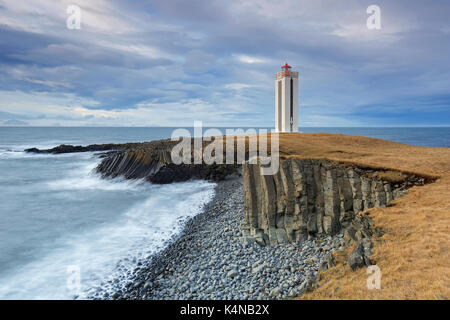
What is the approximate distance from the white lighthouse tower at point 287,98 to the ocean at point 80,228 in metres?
18.6

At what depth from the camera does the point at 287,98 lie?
3628 cm

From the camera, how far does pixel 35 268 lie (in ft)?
35.2

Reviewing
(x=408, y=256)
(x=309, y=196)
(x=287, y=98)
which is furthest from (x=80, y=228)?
(x=287, y=98)

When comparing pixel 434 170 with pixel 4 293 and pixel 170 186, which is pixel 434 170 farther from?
pixel 170 186

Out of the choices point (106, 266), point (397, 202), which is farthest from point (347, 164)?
point (106, 266)

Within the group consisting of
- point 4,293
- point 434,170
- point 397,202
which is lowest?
point 4,293

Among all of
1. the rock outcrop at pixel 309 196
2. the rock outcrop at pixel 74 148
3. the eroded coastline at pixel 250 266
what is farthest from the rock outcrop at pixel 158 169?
the rock outcrop at pixel 74 148

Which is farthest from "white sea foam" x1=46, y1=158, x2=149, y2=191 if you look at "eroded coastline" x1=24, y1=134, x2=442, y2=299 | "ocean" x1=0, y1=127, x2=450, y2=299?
"eroded coastline" x1=24, y1=134, x2=442, y2=299

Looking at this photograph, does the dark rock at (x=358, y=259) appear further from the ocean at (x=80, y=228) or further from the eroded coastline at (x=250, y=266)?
the ocean at (x=80, y=228)

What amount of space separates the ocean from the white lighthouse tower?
18.6 meters

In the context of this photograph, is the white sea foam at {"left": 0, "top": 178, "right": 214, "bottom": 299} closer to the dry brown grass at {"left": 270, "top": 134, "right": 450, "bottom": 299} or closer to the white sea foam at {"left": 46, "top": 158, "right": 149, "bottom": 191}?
the white sea foam at {"left": 46, "top": 158, "right": 149, "bottom": 191}

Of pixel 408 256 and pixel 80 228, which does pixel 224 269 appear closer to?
pixel 408 256

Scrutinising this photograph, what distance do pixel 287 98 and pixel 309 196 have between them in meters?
28.1
